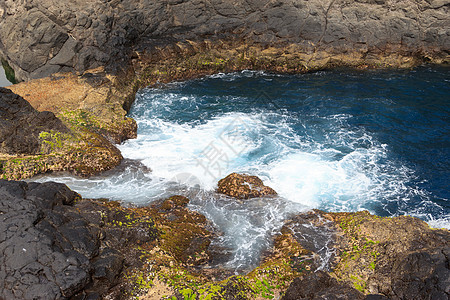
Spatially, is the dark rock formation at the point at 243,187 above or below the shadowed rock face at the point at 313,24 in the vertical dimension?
below

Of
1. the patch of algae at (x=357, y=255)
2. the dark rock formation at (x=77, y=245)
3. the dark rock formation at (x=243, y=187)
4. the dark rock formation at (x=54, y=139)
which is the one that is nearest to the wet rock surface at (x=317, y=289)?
the patch of algae at (x=357, y=255)

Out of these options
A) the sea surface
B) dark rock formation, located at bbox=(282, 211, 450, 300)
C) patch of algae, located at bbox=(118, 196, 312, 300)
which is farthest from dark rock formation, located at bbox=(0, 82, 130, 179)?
dark rock formation, located at bbox=(282, 211, 450, 300)

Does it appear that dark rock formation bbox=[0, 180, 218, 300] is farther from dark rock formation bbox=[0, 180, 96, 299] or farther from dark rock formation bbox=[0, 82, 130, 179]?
dark rock formation bbox=[0, 82, 130, 179]

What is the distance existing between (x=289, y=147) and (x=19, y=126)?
53.5 ft

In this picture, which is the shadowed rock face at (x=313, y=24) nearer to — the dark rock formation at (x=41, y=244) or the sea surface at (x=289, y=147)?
the sea surface at (x=289, y=147)

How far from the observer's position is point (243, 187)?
60.4 feet

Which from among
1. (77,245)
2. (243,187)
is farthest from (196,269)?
(243,187)

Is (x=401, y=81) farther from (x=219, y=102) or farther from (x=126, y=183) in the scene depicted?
(x=126, y=183)

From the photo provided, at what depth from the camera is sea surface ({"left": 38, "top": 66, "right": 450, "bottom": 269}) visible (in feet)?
59.5

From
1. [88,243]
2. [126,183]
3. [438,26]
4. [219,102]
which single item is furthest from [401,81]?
[88,243]

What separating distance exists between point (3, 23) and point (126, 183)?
2231 cm

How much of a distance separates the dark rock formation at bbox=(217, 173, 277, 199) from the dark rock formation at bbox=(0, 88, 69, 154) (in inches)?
399

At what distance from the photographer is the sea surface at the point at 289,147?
18.1 meters

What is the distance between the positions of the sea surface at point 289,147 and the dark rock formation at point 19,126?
2.40m
